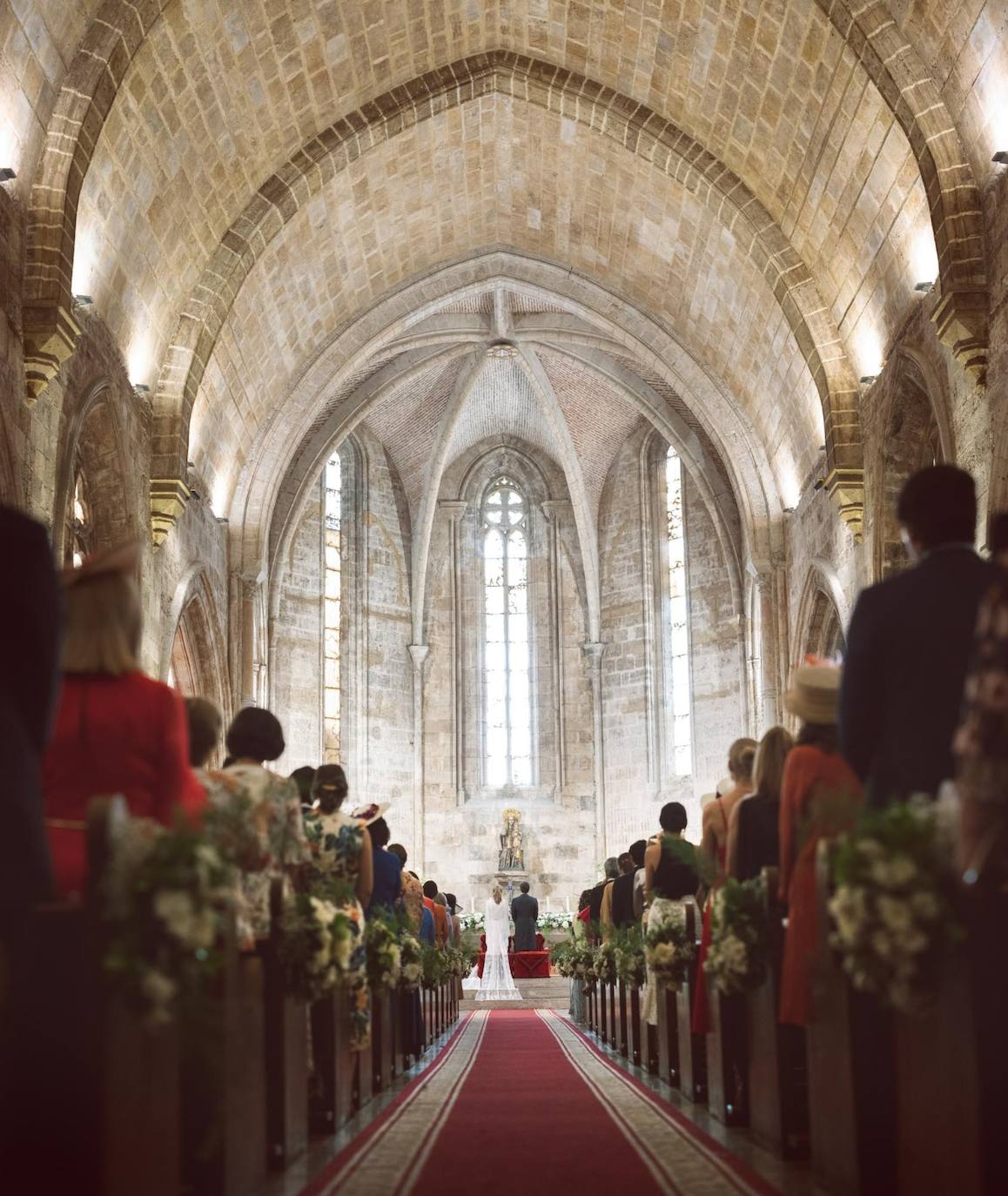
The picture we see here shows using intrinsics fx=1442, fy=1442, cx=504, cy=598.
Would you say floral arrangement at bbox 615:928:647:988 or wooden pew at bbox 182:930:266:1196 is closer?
wooden pew at bbox 182:930:266:1196

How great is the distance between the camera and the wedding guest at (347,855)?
18.8ft

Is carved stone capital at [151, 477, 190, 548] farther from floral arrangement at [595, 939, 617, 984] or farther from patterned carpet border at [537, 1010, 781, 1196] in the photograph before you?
patterned carpet border at [537, 1010, 781, 1196]

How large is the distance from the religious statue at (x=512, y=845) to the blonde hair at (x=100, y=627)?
22445mm

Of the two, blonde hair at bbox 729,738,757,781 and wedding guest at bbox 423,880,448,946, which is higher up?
blonde hair at bbox 729,738,757,781

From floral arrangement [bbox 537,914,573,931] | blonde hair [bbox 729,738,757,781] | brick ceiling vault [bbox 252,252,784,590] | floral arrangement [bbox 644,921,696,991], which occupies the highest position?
brick ceiling vault [bbox 252,252,784,590]

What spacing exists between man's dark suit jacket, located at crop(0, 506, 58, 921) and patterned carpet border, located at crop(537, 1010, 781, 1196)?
210cm

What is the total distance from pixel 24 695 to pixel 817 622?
1684 centimetres

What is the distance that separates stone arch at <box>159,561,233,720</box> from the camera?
722 inches

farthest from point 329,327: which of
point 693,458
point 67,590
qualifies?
point 67,590

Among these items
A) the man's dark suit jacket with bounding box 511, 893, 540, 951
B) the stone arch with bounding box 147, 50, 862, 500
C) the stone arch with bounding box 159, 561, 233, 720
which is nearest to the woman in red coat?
the stone arch with bounding box 147, 50, 862, 500

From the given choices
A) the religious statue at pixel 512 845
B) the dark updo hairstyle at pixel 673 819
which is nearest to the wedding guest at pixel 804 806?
the dark updo hairstyle at pixel 673 819

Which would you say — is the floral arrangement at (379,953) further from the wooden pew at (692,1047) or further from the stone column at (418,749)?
the stone column at (418,749)

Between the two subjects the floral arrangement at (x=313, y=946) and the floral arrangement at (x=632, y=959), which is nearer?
the floral arrangement at (x=313, y=946)

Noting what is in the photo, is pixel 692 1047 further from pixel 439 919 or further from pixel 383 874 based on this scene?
pixel 439 919
